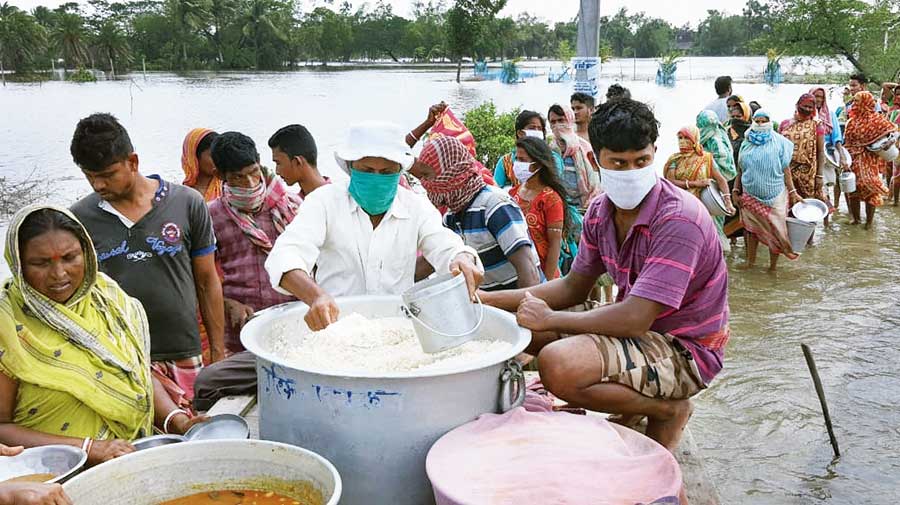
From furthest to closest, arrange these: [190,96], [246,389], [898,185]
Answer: [190,96] → [898,185] → [246,389]

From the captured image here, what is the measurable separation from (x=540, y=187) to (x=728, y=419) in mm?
1817

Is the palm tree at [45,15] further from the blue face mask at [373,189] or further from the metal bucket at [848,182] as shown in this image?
the blue face mask at [373,189]

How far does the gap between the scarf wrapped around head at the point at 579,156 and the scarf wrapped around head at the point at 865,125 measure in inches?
257

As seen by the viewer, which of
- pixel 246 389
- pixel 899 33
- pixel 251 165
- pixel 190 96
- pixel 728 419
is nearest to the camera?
pixel 246 389

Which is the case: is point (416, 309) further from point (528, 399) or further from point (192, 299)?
point (192, 299)

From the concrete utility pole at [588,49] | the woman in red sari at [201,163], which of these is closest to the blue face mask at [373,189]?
the woman in red sari at [201,163]

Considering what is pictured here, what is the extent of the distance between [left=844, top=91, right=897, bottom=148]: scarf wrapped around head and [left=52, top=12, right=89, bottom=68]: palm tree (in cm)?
3152

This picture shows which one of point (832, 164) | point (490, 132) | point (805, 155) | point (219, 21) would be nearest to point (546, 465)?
point (490, 132)

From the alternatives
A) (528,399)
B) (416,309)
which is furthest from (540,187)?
(416,309)

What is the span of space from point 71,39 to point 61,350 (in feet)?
119

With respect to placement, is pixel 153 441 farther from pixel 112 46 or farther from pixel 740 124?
pixel 112 46

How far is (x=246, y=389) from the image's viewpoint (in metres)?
3.09

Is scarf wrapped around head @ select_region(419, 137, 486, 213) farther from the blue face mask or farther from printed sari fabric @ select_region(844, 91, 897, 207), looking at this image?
printed sari fabric @ select_region(844, 91, 897, 207)

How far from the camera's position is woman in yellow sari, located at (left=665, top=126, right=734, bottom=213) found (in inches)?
298
